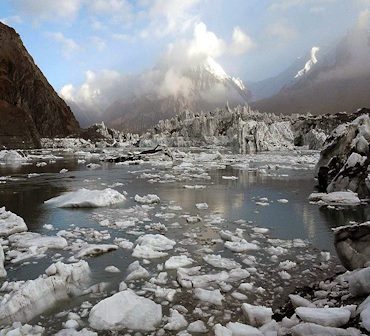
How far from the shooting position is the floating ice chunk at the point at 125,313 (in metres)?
4.36

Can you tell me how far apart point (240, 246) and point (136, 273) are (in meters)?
2.49

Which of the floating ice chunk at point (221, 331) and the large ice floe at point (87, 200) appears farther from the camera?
the large ice floe at point (87, 200)

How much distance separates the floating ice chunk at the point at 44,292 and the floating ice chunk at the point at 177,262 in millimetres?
1398

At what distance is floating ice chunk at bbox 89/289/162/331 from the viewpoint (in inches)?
171

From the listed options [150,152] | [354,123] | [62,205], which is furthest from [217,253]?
[150,152]

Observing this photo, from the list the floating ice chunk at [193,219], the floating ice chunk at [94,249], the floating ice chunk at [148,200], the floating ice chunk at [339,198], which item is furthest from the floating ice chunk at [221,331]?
the floating ice chunk at [339,198]

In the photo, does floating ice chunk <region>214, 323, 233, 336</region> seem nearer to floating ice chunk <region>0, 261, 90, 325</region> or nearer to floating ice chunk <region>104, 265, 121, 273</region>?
floating ice chunk <region>0, 261, 90, 325</region>

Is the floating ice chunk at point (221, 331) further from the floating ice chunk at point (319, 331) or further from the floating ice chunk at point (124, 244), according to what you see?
the floating ice chunk at point (124, 244)

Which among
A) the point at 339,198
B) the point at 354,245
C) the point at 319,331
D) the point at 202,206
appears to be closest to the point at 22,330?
the point at 319,331

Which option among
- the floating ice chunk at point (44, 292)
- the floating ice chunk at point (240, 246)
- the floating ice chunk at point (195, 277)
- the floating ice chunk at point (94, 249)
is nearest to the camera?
the floating ice chunk at point (44, 292)

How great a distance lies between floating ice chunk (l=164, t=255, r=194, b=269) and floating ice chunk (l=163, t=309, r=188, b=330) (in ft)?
5.33

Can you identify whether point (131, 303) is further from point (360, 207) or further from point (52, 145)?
point (52, 145)

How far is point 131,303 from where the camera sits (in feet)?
15.4

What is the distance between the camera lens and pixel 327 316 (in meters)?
3.64
